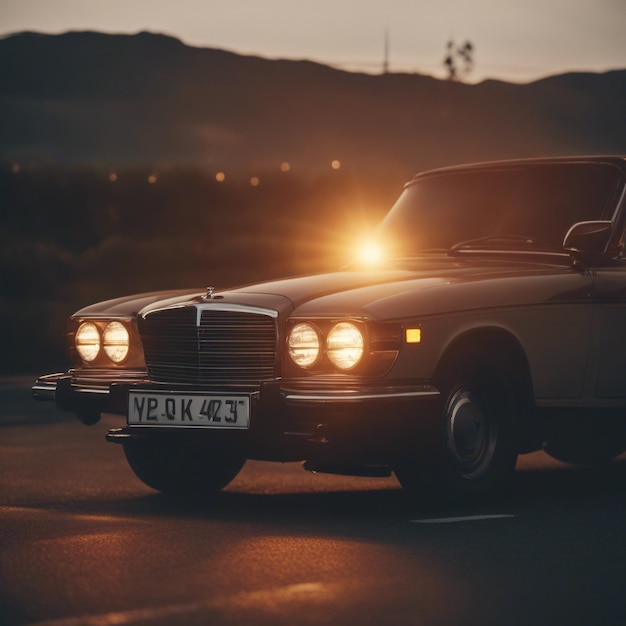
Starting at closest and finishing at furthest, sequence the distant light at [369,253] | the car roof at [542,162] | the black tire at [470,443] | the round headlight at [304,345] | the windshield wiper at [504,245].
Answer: the round headlight at [304,345] < the black tire at [470,443] < the windshield wiper at [504,245] < the car roof at [542,162] < the distant light at [369,253]

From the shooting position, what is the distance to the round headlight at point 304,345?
25.1ft

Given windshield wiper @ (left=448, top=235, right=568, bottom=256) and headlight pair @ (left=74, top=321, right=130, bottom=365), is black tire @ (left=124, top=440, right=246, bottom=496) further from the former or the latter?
windshield wiper @ (left=448, top=235, right=568, bottom=256)

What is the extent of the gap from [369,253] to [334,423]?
249cm

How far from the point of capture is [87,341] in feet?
29.0

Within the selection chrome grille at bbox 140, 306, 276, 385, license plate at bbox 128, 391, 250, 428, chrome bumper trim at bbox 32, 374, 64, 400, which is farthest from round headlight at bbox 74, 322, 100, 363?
license plate at bbox 128, 391, 250, 428

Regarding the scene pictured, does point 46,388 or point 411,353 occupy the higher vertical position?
point 411,353

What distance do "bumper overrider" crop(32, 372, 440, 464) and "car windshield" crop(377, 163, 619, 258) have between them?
72.6 inches

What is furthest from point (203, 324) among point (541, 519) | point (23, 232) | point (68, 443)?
point (23, 232)

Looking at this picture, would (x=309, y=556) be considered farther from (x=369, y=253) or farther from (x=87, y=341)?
(x=369, y=253)

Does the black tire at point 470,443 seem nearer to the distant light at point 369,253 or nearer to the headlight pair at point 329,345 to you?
the headlight pair at point 329,345

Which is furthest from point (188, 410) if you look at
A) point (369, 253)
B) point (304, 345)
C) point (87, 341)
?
point (369, 253)

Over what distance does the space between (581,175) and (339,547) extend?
3480 mm

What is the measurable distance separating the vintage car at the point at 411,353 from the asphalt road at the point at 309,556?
1.16 ft

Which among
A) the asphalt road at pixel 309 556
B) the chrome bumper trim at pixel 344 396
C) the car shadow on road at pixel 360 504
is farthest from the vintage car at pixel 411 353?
the asphalt road at pixel 309 556
